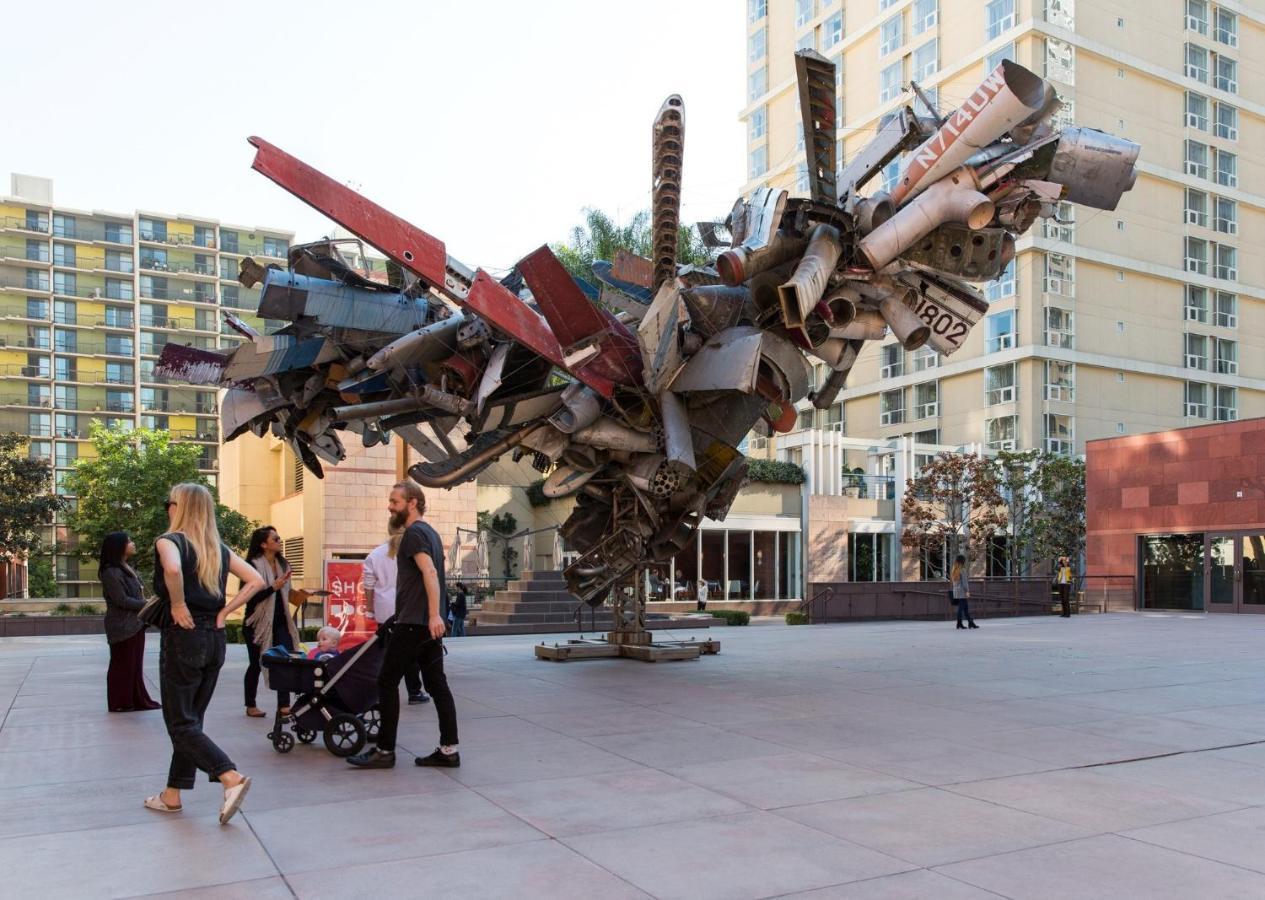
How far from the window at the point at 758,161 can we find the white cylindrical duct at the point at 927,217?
55.2 metres

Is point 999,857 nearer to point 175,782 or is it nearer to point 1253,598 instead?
point 175,782

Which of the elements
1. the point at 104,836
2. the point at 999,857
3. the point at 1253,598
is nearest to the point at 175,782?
the point at 104,836

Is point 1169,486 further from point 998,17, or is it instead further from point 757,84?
point 757,84

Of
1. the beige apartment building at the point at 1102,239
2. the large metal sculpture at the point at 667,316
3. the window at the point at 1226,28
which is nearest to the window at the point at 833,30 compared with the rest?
the beige apartment building at the point at 1102,239

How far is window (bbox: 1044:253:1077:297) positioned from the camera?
51.5m

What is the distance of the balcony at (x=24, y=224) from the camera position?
89.3 meters

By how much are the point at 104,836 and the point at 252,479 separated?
41.2 m

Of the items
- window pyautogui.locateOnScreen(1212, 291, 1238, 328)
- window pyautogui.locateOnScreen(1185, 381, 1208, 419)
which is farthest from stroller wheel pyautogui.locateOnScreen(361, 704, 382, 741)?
window pyautogui.locateOnScreen(1212, 291, 1238, 328)

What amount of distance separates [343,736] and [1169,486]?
30.4 metres

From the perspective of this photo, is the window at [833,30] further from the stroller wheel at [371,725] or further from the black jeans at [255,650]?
the stroller wheel at [371,725]

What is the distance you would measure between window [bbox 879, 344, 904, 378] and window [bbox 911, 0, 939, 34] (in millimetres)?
16682

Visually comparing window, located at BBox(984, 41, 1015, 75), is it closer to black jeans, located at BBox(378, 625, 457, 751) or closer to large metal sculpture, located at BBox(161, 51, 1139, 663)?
large metal sculpture, located at BBox(161, 51, 1139, 663)

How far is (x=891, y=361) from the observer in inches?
2340

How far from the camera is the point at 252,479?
44.7m
